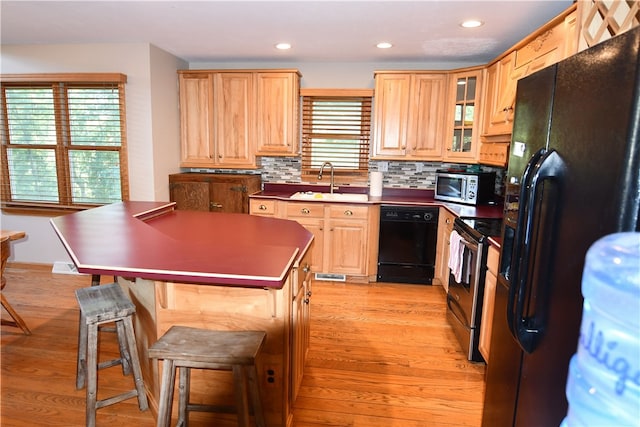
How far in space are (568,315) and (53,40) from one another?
479 centimetres

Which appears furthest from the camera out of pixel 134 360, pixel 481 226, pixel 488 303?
pixel 481 226

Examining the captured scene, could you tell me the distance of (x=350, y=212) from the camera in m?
4.05

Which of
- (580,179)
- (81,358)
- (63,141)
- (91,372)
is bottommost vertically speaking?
(81,358)

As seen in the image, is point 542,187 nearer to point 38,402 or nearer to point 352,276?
point 38,402

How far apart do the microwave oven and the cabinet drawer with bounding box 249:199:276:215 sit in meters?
1.90

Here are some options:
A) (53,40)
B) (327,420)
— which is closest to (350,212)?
(327,420)

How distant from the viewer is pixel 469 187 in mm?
3883

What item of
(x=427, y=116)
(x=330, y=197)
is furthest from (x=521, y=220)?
(x=330, y=197)

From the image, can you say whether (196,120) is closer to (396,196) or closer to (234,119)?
(234,119)

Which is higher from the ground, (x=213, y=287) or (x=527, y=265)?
(x=527, y=265)

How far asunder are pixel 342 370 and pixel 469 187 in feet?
7.71

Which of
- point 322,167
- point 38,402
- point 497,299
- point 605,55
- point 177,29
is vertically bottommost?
point 38,402

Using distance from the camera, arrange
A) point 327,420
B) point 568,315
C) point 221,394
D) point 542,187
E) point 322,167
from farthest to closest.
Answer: point 322,167
point 327,420
point 221,394
point 542,187
point 568,315

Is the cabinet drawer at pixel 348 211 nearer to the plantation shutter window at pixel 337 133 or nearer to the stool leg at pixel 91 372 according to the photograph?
the plantation shutter window at pixel 337 133
